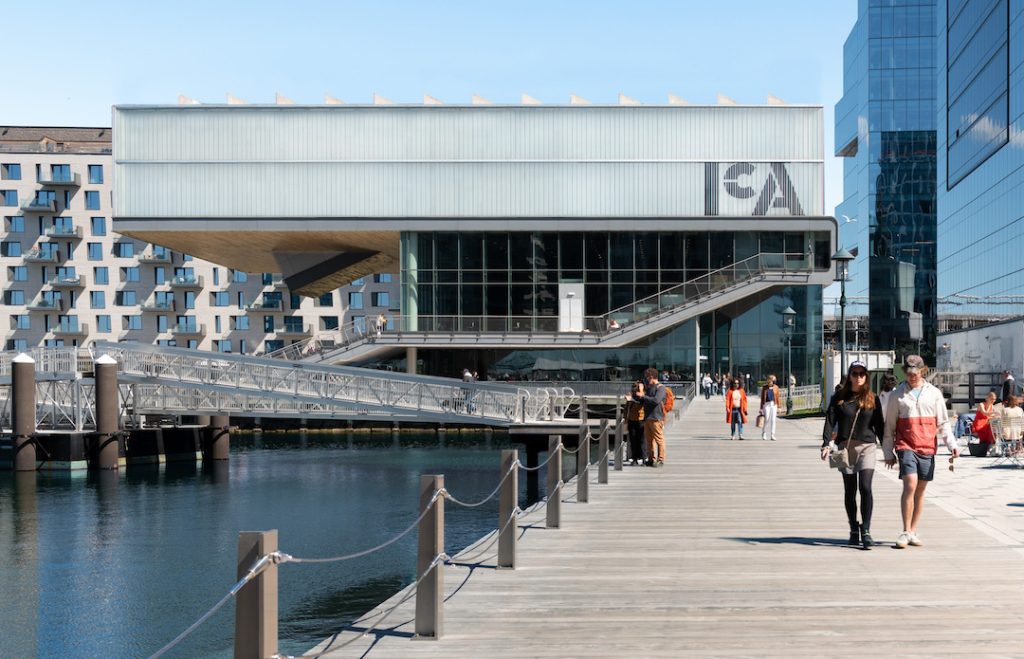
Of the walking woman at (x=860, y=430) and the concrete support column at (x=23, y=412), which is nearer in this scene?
the walking woman at (x=860, y=430)

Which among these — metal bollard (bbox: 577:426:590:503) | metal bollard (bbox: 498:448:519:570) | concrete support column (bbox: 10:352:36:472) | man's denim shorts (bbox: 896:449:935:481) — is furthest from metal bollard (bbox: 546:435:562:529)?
concrete support column (bbox: 10:352:36:472)

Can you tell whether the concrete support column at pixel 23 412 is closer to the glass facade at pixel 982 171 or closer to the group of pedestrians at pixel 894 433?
the group of pedestrians at pixel 894 433

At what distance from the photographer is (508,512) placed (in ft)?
39.3

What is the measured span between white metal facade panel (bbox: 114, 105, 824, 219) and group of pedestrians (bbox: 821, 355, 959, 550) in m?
52.8

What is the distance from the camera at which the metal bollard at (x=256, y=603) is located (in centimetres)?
625

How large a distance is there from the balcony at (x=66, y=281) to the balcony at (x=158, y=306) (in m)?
6.28

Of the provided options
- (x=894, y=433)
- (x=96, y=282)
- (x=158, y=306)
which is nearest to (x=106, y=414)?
(x=894, y=433)

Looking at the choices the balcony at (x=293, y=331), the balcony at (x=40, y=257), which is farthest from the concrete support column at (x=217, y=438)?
the balcony at (x=40, y=257)

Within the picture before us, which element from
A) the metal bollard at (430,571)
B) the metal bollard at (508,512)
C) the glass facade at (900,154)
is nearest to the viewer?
the metal bollard at (430,571)

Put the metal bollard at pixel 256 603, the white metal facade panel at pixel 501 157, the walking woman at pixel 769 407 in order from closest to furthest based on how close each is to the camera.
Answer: the metal bollard at pixel 256 603 < the walking woman at pixel 769 407 < the white metal facade panel at pixel 501 157

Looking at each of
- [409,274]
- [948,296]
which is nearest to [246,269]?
[409,274]

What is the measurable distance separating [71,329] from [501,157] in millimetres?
63893

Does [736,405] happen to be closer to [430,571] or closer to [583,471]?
[583,471]

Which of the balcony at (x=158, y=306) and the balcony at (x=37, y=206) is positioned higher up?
the balcony at (x=37, y=206)
